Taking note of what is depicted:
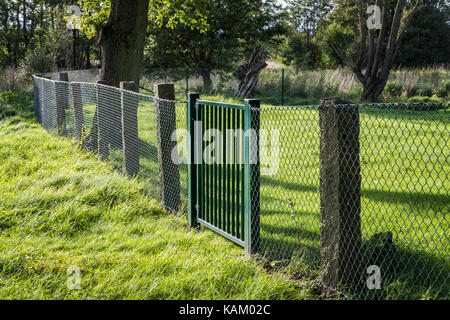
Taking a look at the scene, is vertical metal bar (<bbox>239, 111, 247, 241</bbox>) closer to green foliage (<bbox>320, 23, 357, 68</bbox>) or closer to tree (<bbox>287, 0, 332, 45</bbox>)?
green foliage (<bbox>320, 23, 357, 68</bbox>)

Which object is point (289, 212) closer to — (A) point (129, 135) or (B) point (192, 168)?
(B) point (192, 168)

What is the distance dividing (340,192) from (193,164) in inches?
78.7

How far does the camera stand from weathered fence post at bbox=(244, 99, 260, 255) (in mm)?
4098

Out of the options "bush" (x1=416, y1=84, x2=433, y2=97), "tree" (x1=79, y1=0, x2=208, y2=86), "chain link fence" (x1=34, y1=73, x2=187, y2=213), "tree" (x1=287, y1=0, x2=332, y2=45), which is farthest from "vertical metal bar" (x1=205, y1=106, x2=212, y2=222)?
"tree" (x1=287, y1=0, x2=332, y2=45)

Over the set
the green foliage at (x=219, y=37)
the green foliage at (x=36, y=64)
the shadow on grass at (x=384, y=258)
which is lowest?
the shadow on grass at (x=384, y=258)

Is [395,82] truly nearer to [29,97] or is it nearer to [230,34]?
[230,34]

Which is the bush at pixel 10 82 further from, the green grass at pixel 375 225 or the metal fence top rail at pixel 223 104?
the metal fence top rail at pixel 223 104

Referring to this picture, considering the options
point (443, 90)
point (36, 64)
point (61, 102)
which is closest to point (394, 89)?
point (443, 90)

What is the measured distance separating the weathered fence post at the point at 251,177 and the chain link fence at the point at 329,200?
0.17 ft

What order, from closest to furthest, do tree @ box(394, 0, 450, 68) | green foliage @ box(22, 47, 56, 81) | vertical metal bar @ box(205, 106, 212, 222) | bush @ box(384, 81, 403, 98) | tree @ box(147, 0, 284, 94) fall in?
vertical metal bar @ box(205, 106, 212, 222)
bush @ box(384, 81, 403, 98)
green foliage @ box(22, 47, 56, 81)
tree @ box(147, 0, 284, 94)
tree @ box(394, 0, 450, 68)

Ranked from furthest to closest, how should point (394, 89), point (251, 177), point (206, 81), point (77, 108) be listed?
point (206, 81) → point (394, 89) → point (77, 108) → point (251, 177)

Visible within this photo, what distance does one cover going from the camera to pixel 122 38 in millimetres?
9672

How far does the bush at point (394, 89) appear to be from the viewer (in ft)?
64.3

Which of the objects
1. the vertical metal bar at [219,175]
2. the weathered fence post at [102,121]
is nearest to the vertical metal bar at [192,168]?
the vertical metal bar at [219,175]
